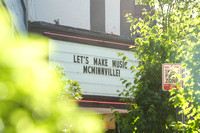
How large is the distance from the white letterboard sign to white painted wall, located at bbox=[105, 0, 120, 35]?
3716mm

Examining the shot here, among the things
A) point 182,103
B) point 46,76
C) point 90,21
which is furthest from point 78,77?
point 46,76

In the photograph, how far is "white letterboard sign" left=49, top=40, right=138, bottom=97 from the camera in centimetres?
1224

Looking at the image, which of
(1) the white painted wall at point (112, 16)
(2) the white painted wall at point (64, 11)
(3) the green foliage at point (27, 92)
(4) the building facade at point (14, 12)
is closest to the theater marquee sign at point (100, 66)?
(4) the building facade at point (14, 12)

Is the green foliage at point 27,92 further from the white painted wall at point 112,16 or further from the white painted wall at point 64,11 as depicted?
the white painted wall at point 112,16

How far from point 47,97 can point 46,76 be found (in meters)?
0.05

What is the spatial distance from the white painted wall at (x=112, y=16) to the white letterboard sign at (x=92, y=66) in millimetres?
3716

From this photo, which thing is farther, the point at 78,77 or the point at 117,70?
the point at 117,70

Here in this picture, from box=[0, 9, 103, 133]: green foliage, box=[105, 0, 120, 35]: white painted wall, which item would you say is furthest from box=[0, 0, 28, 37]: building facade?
box=[105, 0, 120, 35]: white painted wall

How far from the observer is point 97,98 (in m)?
13.2

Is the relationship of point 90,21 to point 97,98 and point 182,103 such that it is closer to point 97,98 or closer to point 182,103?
point 97,98

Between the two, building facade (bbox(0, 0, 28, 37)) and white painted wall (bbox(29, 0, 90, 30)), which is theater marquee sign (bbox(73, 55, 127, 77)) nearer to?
building facade (bbox(0, 0, 28, 37))

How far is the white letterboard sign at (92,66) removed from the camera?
482 inches

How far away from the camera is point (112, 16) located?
17391 millimetres

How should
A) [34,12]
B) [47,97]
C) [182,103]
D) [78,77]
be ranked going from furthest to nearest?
[34,12]
[78,77]
[182,103]
[47,97]
